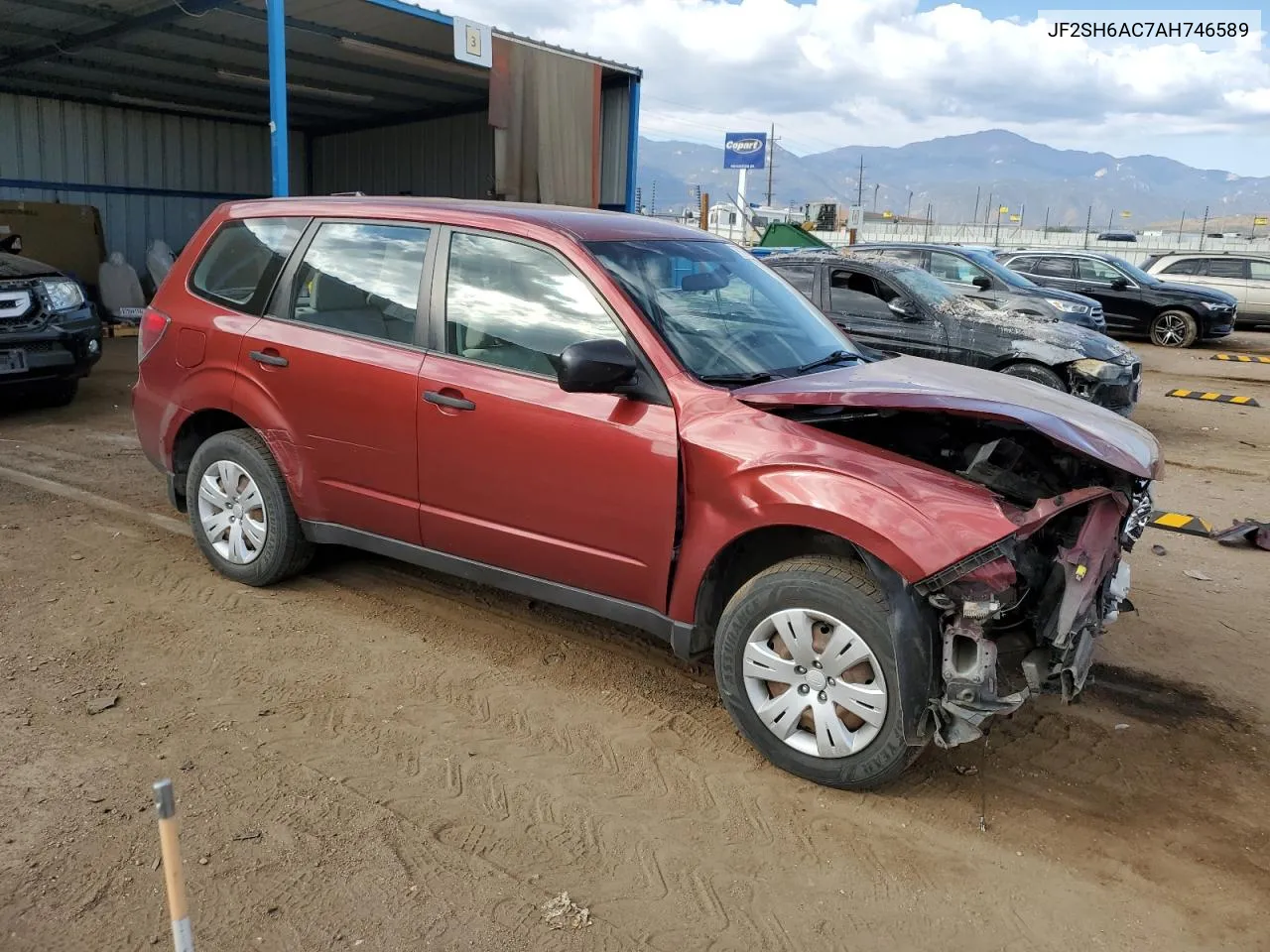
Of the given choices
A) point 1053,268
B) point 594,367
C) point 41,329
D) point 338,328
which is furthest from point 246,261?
point 1053,268

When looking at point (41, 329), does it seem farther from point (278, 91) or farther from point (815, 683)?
point (815, 683)

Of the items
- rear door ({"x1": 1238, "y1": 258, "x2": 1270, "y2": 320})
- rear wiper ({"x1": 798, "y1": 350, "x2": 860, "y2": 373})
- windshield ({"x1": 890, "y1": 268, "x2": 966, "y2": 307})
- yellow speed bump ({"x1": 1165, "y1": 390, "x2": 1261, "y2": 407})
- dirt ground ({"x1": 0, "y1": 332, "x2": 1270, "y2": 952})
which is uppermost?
rear door ({"x1": 1238, "y1": 258, "x2": 1270, "y2": 320})

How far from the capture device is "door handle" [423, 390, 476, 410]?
12.7 feet

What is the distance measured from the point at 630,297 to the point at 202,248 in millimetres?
2491

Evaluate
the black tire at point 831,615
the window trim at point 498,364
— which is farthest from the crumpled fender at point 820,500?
the window trim at point 498,364

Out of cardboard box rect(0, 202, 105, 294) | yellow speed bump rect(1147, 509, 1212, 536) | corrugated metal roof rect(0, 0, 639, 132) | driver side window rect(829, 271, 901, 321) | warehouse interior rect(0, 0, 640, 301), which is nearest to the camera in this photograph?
yellow speed bump rect(1147, 509, 1212, 536)

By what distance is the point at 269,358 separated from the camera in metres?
4.47

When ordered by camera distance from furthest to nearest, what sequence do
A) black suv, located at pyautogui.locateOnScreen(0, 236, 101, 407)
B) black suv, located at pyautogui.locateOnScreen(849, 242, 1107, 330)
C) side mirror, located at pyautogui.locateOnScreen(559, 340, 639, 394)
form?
black suv, located at pyautogui.locateOnScreen(849, 242, 1107, 330) < black suv, located at pyautogui.locateOnScreen(0, 236, 101, 407) < side mirror, located at pyautogui.locateOnScreen(559, 340, 639, 394)

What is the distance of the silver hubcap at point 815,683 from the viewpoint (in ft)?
10.3

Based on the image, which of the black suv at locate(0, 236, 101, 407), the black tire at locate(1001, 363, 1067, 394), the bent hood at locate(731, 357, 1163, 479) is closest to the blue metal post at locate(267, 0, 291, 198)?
the black suv at locate(0, 236, 101, 407)

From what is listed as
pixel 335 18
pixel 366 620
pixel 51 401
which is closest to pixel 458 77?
pixel 335 18

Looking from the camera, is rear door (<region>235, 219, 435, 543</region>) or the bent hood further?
rear door (<region>235, 219, 435, 543</region>)

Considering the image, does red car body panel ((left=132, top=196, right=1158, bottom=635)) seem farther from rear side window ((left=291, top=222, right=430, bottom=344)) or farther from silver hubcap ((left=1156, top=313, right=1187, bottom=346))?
silver hubcap ((left=1156, top=313, right=1187, bottom=346))

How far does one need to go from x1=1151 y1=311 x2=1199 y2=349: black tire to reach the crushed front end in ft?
51.1
